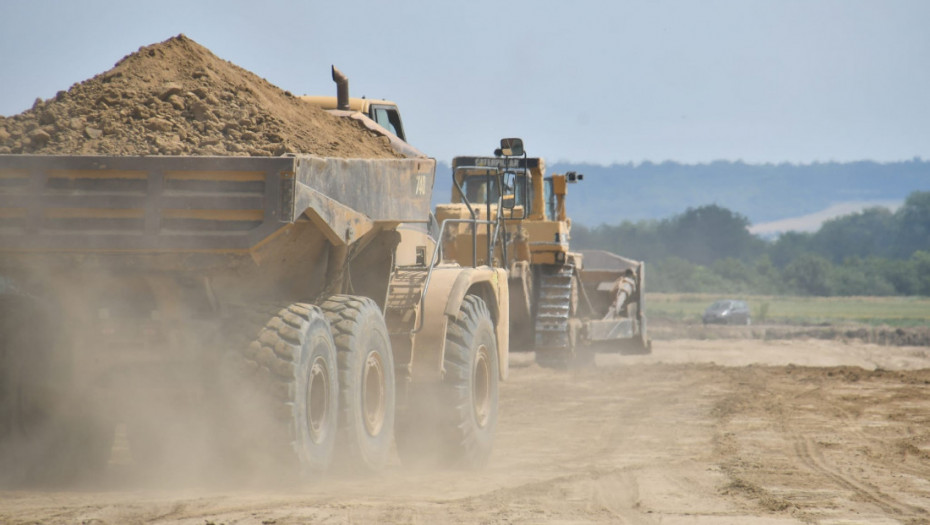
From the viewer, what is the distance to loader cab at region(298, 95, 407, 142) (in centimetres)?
1066

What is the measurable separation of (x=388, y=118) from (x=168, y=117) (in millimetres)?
3830

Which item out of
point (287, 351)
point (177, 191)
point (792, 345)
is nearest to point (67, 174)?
point (177, 191)

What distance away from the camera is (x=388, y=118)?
1113 cm

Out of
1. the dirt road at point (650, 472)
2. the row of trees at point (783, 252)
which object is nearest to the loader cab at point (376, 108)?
the dirt road at point (650, 472)

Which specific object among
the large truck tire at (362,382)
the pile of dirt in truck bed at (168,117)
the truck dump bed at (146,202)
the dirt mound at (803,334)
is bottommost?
the dirt mound at (803,334)

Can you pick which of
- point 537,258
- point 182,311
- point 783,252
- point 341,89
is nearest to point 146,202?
point 182,311

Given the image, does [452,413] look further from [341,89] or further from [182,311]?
[341,89]

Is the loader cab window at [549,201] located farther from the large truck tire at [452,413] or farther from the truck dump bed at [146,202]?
the truck dump bed at [146,202]

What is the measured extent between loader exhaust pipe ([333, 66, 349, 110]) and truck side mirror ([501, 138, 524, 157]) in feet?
5.55

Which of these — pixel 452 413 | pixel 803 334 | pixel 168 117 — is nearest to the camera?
pixel 168 117

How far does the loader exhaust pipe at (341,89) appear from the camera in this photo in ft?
33.8

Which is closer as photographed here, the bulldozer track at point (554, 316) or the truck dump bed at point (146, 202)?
the truck dump bed at point (146, 202)

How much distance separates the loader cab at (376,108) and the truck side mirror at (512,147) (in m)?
1.01

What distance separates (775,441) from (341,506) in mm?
5519
